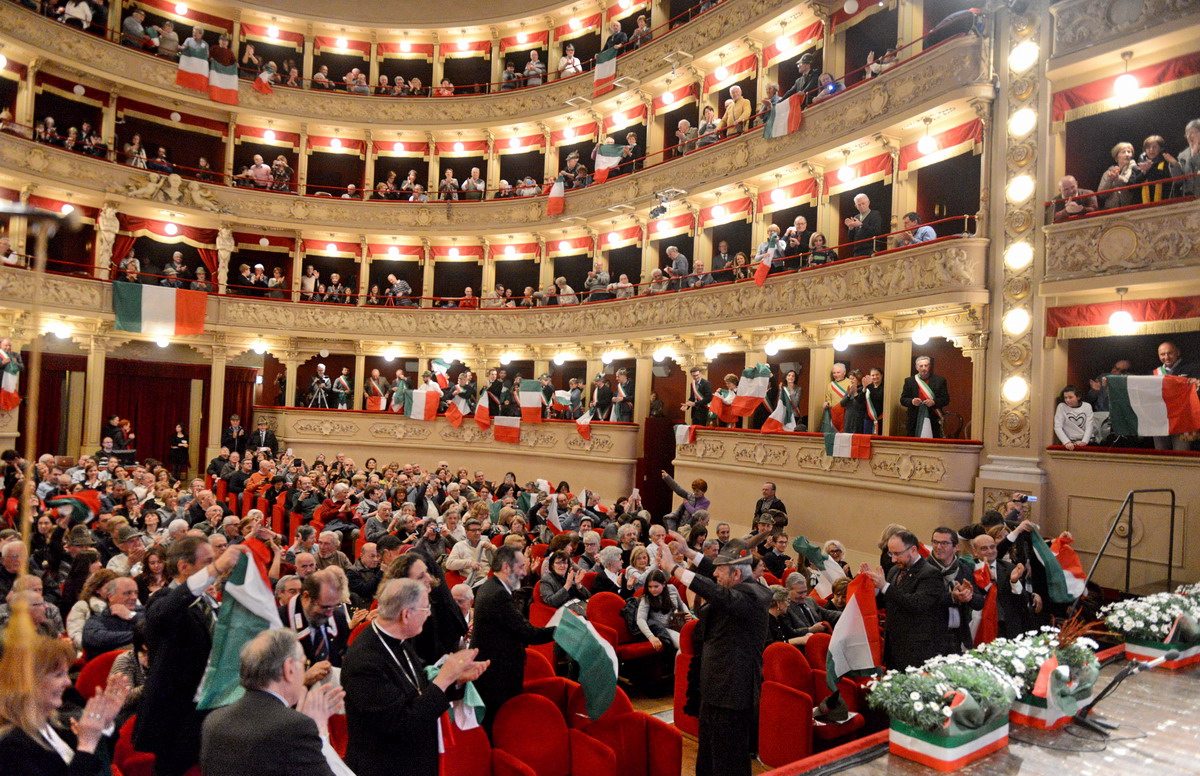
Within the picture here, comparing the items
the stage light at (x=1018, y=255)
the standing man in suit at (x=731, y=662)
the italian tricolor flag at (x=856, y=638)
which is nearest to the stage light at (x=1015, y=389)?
the stage light at (x=1018, y=255)

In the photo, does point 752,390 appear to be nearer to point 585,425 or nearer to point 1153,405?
point 585,425

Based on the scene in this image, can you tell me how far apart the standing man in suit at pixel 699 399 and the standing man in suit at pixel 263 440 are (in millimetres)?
10784

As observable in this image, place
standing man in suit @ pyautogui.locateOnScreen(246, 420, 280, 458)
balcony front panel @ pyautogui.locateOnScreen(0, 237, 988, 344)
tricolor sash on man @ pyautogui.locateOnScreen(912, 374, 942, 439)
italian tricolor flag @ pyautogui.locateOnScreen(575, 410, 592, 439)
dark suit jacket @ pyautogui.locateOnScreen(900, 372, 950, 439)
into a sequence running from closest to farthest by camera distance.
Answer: tricolor sash on man @ pyautogui.locateOnScreen(912, 374, 942, 439)
dark suit jacket @ pyautogui.locateOnScreen(900, 372, 950, 439)
balcony front panel @ pyautogui.locateOnScreen(0, 237, 988, 344)
italian tricolor flag @ pyautogui.locateOnScreen(575, 410, 592, 439)
standing man in suit @ pyautogui.locateOnScreen(246, 420, 280, 458)

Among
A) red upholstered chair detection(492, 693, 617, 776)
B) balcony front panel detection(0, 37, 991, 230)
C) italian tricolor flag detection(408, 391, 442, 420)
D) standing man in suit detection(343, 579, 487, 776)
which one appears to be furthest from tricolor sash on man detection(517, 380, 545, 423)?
standing man in suit detection(343, 579, 487, 776)

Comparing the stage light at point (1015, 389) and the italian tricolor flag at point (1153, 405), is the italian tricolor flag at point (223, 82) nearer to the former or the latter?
the stage light at point (1015, 389)

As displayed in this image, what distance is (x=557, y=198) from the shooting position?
20828mm

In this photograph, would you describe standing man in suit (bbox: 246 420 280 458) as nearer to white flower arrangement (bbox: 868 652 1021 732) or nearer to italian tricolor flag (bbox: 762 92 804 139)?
italian tricolor flag (bbox: 762 92 804 139)

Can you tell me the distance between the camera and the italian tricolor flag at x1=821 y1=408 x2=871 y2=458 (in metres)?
11.2

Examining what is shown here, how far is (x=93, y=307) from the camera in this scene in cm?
1903

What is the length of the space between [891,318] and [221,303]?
17727 mm

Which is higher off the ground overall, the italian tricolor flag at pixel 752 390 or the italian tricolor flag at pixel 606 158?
the italian tricolor flag at pixel 606 158

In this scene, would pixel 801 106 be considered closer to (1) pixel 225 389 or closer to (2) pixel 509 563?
(2) pixel 509 563

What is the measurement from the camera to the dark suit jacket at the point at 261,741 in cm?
244

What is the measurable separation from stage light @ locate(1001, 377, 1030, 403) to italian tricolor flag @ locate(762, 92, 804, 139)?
6.45m
